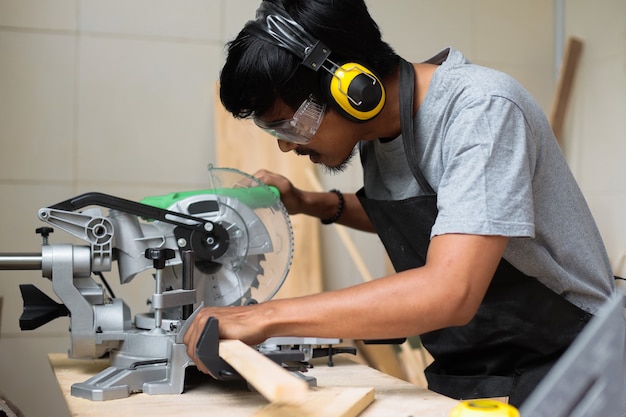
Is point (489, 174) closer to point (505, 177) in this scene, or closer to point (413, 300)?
point (505, 177)

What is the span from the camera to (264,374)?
1072 millimetres

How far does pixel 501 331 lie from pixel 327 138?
1.90 ft

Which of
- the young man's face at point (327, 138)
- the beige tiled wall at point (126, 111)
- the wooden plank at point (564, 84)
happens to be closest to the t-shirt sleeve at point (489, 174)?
the young man's face at point (327, 138)

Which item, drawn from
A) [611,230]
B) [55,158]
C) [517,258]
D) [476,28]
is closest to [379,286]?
[517,258]

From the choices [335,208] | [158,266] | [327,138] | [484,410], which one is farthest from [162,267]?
[484,410]

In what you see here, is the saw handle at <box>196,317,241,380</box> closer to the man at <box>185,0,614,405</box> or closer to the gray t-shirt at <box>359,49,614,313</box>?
the man at <box>185,0,614,405</box>

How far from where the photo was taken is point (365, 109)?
1502 mm

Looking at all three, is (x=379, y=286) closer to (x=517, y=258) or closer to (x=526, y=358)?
(x=517, y=258)

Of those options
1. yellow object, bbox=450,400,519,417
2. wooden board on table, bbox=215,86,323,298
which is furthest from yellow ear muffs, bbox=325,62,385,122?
wooden board on table, bbox=215,86,323,298

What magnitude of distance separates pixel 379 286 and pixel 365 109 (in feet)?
1.31

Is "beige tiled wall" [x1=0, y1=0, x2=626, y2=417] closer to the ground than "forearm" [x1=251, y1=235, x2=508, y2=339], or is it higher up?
higher up

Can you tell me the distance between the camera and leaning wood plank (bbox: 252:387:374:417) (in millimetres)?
1187

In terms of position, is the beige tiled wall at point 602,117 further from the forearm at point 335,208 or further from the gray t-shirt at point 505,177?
the gray t-shirt at point 505,177

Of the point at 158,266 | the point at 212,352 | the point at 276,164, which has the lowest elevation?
the point at 212,352
